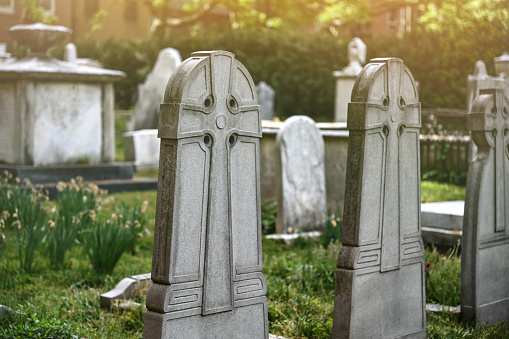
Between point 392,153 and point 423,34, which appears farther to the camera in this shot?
point 423,34

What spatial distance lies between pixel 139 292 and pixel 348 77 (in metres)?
14.1

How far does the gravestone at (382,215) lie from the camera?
4.00 metres

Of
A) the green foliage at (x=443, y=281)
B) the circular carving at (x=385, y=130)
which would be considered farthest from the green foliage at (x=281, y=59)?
the circular carving at (x=385, y=130)

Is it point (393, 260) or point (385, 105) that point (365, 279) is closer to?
point (393, 260)

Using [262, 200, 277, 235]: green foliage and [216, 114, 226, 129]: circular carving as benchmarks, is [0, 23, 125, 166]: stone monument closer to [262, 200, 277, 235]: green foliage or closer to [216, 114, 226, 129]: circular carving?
[262, 200, 277, 235]: green foliage

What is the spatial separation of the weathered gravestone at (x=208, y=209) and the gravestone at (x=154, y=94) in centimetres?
1012

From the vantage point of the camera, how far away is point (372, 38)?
953 inches

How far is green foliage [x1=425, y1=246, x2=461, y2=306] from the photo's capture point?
5281 millimetres

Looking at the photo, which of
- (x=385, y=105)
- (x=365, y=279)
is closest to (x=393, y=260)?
(x=365, y=279)

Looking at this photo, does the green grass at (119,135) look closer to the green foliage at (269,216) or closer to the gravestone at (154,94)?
the gravestone at (154,94)

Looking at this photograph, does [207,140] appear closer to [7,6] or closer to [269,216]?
[269,216]

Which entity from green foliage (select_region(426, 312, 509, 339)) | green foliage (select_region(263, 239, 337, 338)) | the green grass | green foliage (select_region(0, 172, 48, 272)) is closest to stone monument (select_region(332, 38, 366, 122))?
the green grass

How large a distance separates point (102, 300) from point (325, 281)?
174 cm

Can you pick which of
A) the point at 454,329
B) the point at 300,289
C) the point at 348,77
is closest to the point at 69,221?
the point at 300,289
